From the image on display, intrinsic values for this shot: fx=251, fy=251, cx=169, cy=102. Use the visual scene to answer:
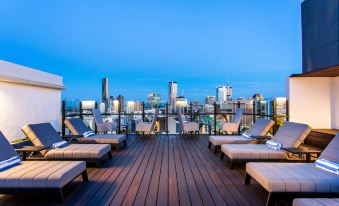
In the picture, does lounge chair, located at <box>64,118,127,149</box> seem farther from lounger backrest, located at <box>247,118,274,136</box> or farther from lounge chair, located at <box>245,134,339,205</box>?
lounge chair, located at <box>245,134,339,205</box>

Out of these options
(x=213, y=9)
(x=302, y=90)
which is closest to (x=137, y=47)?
(x=213, y=9)

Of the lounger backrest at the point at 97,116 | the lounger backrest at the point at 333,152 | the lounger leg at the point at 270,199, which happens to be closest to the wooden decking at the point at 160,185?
the lounger leg at the point at 270,199

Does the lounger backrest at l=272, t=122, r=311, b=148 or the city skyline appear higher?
the city skyline

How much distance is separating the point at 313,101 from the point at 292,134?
3.19 m

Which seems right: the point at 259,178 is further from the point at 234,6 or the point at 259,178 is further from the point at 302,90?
the point at 234,6

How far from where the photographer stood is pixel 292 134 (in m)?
4.30

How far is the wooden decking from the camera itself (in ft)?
9.65

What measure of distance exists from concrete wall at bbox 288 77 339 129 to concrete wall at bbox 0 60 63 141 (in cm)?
820

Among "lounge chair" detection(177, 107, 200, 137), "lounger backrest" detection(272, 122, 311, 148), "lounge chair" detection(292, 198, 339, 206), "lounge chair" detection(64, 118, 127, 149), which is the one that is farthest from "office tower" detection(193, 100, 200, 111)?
"lounge chair" detection(292, 198, 339, 206)

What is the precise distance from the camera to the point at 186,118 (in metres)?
9.96

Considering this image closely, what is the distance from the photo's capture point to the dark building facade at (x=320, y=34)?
24.7 feet

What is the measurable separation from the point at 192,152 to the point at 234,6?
18.0 metres

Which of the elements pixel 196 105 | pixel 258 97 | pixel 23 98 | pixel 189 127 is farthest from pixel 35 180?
pixel 258 97

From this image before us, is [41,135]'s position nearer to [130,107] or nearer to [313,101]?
[130,107]
